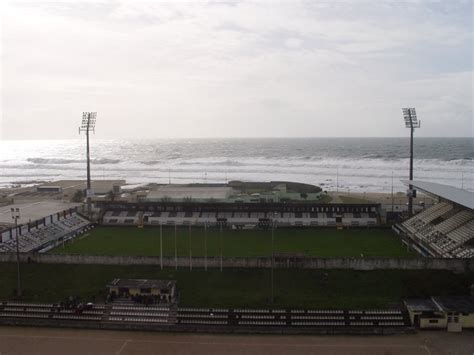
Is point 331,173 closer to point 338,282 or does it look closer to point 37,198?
point 37,198

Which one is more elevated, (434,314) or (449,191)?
(449,191)

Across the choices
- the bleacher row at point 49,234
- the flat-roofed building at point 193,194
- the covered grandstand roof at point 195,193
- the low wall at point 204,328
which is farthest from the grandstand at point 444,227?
the bleacher row at point 49,234

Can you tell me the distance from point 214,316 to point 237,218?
1807cm

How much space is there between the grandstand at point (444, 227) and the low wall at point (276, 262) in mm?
2142

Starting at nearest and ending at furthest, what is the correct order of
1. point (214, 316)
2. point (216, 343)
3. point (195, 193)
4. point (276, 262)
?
point (216, 343), point (214, 316), point (276, 262), point (195, 193)

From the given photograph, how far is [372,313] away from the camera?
21188 millimetres

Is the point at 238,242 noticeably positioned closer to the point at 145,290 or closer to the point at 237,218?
the point at 237,218

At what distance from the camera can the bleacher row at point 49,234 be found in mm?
29953

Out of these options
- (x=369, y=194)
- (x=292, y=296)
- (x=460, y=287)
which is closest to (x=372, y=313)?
(x=292, y=296)

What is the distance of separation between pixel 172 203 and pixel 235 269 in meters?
16.4

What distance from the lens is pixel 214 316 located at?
21.4m

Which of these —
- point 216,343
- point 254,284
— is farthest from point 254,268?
point 216,343

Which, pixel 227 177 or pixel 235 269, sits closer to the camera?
pixel 235 269

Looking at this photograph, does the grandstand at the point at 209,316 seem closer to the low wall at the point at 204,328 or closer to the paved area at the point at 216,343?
the low wall at the point at 204,328
